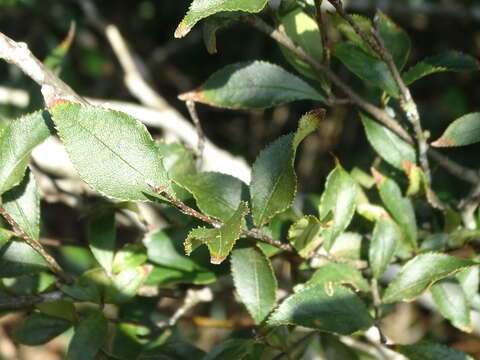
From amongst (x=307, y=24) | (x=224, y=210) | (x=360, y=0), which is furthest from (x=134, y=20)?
(x=224, y=210)

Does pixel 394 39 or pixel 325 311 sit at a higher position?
pixel 394 39

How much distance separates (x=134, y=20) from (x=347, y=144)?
876 mm

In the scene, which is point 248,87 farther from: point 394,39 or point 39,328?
point 39,328

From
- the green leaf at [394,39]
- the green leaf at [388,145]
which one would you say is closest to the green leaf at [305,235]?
the green leaf at [388,145]

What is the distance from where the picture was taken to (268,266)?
85cm

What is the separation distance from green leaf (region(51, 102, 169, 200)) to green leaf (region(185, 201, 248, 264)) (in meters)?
0.08

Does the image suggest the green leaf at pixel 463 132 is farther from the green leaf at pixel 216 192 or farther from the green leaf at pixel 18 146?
the green leaf at pixel 18 146

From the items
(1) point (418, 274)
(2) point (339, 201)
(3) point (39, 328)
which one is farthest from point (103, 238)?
(1) point (418, 274)

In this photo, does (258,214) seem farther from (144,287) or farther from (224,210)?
(144,287)

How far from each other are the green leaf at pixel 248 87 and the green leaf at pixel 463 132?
20cm

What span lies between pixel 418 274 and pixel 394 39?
1.19 ft

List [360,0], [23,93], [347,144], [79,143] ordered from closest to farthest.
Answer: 1. [79,143]
2. [23,93]
3. [360,0]
4. [347,144]

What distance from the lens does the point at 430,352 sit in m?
0.83

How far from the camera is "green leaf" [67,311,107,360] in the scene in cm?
85
